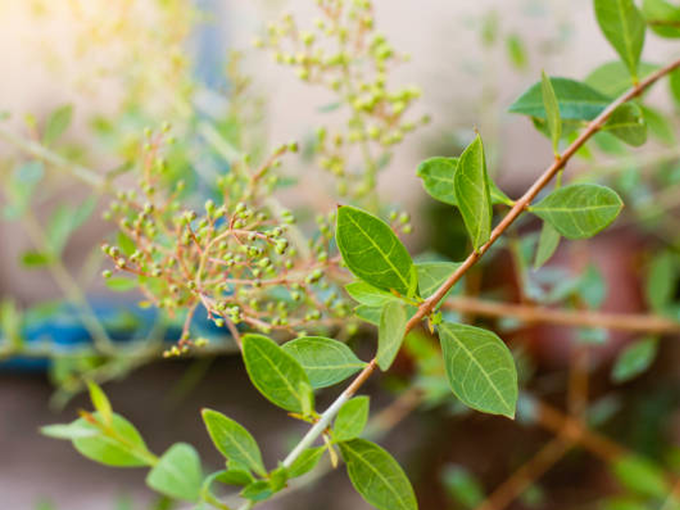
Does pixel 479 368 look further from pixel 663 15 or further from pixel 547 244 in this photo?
pixel 663 15

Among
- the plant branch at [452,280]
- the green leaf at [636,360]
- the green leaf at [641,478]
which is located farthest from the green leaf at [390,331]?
the green leaf at [641,478]

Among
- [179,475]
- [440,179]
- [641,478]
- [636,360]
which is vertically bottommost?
[641,478]

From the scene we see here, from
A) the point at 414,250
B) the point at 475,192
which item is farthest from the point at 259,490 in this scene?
the point at 414,250

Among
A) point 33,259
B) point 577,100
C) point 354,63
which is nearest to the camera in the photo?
point 577,100

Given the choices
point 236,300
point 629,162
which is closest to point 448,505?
point 629,162

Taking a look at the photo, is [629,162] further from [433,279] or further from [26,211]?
[26,211]

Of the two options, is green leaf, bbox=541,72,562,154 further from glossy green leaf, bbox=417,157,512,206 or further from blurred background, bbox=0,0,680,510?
blurred background, bbox=0,0,680,510

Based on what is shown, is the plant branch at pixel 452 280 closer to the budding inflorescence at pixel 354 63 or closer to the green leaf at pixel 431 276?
the green leaf at pixel 431 276
